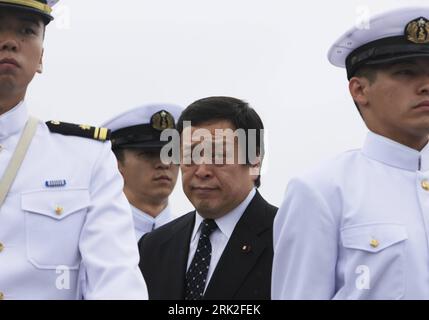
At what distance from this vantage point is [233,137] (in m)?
6.58

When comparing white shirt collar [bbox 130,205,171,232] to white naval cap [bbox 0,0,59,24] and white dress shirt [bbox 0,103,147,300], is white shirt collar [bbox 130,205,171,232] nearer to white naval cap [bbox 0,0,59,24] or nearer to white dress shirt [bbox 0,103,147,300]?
white naval cap [bbox 0,0,59,24]

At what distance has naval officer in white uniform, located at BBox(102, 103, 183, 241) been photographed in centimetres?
814

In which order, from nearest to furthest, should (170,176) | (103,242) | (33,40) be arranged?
1. (103,242)
2. (33,40)
3. (170,176)

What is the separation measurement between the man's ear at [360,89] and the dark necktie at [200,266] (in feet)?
4.12

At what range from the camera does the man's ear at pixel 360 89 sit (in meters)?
5.49

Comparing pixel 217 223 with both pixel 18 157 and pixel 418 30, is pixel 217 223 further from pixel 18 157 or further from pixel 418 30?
pixel 18 157

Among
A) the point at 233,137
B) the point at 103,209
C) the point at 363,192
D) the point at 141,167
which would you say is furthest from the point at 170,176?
the point at 103,209

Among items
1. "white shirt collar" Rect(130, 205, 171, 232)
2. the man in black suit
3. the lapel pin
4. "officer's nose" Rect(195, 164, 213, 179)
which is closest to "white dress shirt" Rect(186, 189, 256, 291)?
the man in black suit

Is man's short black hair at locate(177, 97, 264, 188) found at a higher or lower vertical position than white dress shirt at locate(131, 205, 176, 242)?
higher

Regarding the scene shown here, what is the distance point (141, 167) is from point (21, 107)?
3.37m

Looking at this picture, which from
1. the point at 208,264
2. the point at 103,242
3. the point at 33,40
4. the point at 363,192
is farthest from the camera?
the point at 208,264

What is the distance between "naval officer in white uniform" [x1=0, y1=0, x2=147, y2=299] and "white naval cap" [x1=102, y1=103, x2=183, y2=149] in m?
3.52

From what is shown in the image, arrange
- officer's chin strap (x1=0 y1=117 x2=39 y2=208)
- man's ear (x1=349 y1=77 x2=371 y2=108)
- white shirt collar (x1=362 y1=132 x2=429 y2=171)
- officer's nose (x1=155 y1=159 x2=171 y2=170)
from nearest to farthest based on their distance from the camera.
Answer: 1. officer's chin strap (x1=0 y1=117 x2=39 y2=208)
2. white shirt collar (x1=362 y1=132 x2=429 y2=171)
3. man's ear (x1=349 y1=77 x2=371 y2=108)
4. officer's nose (x1=155 y1=159 x2=171 y2=170)
